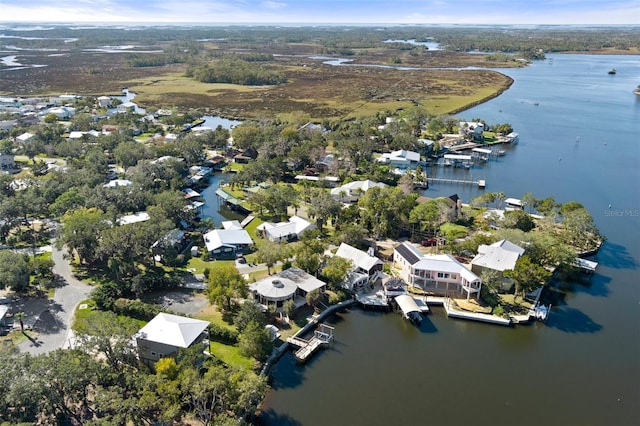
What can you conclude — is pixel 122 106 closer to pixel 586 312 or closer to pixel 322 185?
pixel 322 185

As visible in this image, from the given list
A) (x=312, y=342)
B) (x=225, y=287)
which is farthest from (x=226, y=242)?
(x=312, y=342)

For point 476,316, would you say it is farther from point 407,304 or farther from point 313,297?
point 313,297

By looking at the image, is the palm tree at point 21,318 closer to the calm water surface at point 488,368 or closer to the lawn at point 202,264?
the lawn at point 202,264

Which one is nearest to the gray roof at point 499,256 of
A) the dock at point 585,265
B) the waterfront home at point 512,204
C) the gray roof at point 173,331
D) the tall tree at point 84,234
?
the dock at point 585,265

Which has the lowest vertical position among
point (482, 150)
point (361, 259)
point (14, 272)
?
point (361, 259)

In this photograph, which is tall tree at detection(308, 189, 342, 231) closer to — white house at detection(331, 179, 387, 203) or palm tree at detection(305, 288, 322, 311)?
white house at detection(331, 179, 387, 203)

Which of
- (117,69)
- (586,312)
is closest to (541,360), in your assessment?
(586,312)

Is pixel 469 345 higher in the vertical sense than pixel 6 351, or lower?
lower
